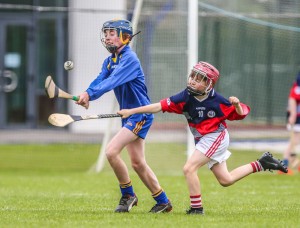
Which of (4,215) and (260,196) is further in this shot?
(260,196)

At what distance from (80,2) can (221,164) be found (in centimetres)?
1445

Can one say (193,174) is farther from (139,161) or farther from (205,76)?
(205,76)

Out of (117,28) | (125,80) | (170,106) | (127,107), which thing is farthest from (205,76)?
(117,28)

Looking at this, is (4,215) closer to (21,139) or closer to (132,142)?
(132,142)

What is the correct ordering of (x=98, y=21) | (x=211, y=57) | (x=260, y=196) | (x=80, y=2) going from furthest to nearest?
(x=80, y=2), (x=98, y=21), (x=211, y=57), (x=260, y=196)

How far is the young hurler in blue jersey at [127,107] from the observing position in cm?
870

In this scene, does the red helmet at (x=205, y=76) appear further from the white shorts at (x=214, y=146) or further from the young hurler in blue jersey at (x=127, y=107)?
the young hurler in blue jersey at (x=127, y=107)

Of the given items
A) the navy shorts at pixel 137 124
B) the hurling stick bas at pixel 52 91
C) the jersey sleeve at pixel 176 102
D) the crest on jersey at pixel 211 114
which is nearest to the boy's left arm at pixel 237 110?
the crest on jersey at pixel 211 114

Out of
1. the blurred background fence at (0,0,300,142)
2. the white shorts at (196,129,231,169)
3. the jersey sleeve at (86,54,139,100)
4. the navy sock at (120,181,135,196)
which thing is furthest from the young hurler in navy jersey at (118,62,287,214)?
the blurred background fence at (0,0,300,142)

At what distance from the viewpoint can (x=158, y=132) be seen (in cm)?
1540

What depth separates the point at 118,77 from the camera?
8594 millimetres

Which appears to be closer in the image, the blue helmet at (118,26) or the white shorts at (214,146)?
the white shorts at (214,146)

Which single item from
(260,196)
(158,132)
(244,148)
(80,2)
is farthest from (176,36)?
(80,2)

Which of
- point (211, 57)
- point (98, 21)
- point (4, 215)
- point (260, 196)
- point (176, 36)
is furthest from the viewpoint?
point (98, 21)
